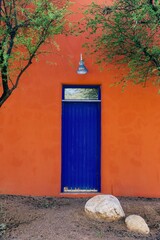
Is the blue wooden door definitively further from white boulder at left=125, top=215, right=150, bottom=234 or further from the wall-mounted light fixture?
white boulder at left=125, top=215, right=150, bottom=234

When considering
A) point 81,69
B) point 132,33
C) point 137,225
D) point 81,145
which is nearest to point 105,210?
point 137,225

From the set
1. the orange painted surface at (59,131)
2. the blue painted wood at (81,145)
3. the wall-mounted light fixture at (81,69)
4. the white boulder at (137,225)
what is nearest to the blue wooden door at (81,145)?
the blue painted wood at (81,145)

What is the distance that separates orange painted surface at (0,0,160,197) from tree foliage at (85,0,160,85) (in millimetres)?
679

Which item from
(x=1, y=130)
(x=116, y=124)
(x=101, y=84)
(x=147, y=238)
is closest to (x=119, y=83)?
(x=101, y=84)

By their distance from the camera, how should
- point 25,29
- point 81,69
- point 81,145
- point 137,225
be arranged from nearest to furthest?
point 137,225
point 25,29
point 81,69
point 81,145

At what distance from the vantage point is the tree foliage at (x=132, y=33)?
678cm

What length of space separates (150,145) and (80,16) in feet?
12.4

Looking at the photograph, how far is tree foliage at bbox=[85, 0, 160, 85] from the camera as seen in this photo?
6.78 metres

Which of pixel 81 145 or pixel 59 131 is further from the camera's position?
pixel 81 145

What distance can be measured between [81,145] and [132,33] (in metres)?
3.09

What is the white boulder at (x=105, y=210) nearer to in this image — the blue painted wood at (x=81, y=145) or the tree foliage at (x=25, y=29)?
the blue painted wood at (x=81, y=145)

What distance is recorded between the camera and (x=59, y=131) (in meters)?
8.41

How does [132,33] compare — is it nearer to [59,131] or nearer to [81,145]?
[59,131]

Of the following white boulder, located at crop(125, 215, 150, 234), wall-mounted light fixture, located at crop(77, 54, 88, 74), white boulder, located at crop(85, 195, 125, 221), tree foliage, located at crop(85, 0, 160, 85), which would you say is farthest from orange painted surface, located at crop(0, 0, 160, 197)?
white boulder, located at crop(125, 215, 150, 234)
